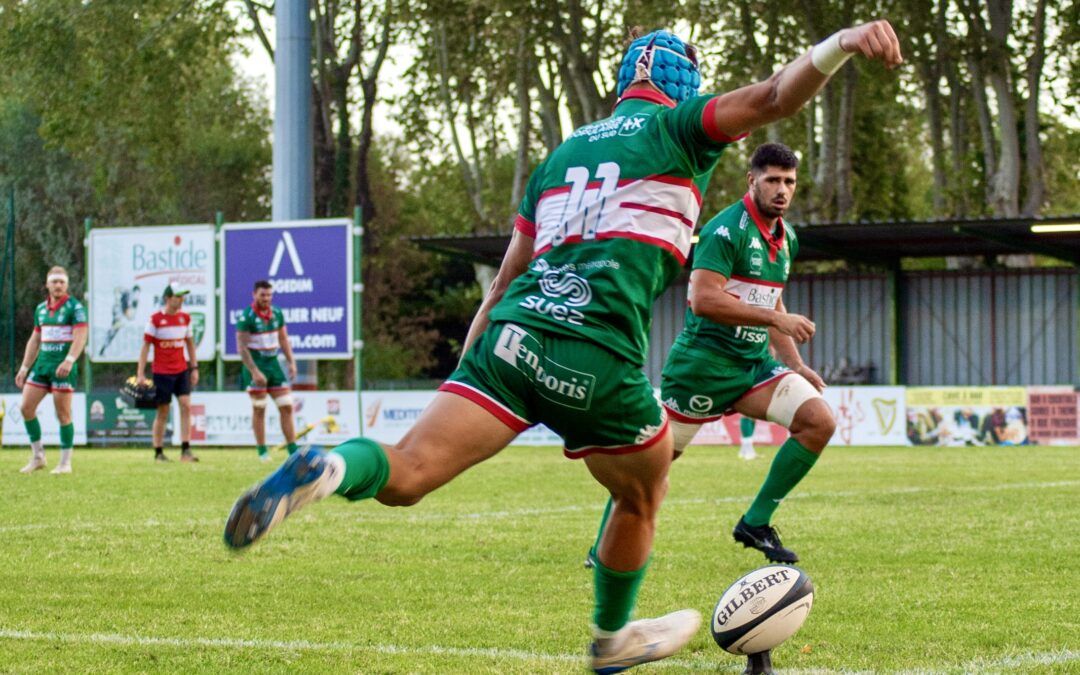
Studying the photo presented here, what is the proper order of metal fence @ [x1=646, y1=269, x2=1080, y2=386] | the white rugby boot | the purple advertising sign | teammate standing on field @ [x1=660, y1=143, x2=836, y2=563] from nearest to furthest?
teammate standing on field @ [x1=660, y1=143, x2=836, y2=563]
the white rugby boot
the purple advertising sign
metal fence @ [x1=646, y1=269, x2=1080, y2=386]

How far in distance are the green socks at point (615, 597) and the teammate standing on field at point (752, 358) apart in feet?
10.4

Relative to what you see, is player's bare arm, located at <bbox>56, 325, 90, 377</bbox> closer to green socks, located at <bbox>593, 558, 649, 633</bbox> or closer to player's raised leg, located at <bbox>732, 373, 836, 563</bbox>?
player's raised leg, located at <bbox>732, 373, 836, 563</bbox>

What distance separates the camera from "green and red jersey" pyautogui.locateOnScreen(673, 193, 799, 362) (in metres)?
Answer: 8.38

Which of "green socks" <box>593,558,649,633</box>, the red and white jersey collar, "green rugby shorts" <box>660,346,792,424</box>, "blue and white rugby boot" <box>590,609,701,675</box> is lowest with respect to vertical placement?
"blue and white rugby boot" <box>590,609,701,675</box>

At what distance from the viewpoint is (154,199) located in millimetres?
57250

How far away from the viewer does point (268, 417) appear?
26.3 m

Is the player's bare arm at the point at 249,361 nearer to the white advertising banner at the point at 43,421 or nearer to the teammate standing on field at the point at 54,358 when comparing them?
the teammate standing on field at the point at 54,358

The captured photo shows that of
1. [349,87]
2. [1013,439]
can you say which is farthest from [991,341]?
[349,87]

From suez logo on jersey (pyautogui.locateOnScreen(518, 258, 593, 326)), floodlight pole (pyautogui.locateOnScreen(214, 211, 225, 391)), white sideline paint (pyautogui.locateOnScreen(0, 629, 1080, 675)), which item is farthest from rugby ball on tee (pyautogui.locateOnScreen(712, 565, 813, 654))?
floodlight pole (pyautogui.locateOnScreen(214, 211, 225, 391))

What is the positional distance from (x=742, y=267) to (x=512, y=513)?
4.03 meters

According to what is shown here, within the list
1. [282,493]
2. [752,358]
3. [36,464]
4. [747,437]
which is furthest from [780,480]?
[747,437]

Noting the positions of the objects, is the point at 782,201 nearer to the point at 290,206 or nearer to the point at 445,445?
the point at 445,445

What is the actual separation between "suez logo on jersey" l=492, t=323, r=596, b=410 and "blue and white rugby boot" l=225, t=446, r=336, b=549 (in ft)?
2.19

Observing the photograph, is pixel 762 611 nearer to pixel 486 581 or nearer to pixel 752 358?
pixel 486 581
